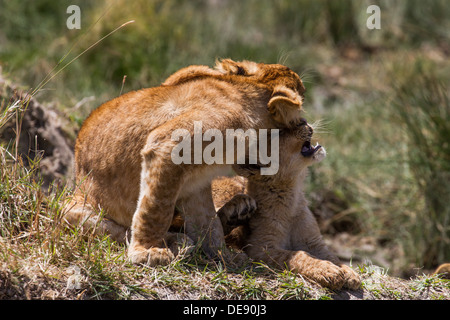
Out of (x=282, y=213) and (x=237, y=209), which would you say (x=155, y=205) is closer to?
(x=237, y=209)

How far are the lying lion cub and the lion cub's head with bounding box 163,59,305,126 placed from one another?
208 mm

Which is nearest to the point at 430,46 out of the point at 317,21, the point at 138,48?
the point at 317,21

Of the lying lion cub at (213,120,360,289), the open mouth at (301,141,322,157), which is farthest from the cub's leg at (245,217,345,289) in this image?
the open mouth at (301,141,322,157)

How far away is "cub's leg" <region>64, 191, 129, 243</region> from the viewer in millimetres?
4526

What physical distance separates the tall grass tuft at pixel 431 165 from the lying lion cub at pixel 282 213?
2850 mm

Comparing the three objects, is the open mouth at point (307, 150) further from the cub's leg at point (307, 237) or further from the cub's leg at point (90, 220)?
the cub's leg at point (90, 220)

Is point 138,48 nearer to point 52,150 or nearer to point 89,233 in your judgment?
point 52,150

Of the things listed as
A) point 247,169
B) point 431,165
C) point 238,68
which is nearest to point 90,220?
point 247,169

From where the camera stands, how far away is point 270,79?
4.82 m

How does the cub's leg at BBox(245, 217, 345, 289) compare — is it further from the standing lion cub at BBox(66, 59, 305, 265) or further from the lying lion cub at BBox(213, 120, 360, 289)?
the standing lion cub at BBox(66, 59, 305, 265)

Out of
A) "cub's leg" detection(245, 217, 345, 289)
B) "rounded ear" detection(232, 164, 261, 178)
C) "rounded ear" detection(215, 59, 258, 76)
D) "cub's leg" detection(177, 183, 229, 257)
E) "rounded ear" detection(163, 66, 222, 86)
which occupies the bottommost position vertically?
"cub's leg" detection(245, 217, 345, 289)

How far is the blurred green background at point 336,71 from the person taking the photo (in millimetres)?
7652

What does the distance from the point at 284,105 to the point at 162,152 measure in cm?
102
